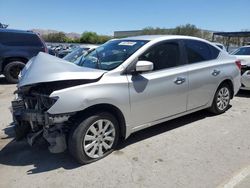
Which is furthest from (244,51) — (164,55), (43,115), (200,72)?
(43,115)

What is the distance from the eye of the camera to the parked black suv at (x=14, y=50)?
35.1 ft

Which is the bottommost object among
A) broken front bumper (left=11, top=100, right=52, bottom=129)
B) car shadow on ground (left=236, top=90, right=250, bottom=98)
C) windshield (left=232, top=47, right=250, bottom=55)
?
car shadow on ground (left=236, top=90, right=250, bottom=98)

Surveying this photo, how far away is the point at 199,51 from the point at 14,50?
25.6ft

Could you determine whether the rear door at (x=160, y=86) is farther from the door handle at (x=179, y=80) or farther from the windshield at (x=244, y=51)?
the windshield at (x=244, y=51)

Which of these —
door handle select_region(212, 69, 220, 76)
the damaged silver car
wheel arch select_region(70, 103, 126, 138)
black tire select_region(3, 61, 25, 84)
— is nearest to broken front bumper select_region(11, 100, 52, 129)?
the damaged silver car

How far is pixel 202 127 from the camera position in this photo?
210 inches

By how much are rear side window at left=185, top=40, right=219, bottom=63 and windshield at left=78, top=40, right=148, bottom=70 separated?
1.03 metres

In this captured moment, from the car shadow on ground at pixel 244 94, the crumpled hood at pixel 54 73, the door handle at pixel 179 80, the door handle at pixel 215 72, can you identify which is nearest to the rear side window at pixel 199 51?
the door handle at pixel 215 72

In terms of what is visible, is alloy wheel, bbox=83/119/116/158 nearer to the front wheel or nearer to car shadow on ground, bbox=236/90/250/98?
the front wheel

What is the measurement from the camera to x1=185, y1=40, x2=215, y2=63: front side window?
5195 millimetres

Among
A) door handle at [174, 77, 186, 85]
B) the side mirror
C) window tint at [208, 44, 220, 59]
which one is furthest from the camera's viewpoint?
window tint at [208, 44, 220, 59]

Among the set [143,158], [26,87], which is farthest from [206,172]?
[26,87]

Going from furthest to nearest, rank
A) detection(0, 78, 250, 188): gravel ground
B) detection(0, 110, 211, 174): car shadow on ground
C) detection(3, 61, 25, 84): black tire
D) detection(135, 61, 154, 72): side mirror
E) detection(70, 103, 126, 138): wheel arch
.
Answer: detection(3, 61, 25, 84): black tire
detection(135, 61, 154, 72): side mirror
detection(0, 110, 211, 174): car shadow on ground
detection(70, 103, 126, 138): wheel arch
detection(0, 78, 250, 188): gravel ground

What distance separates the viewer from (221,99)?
5992 mm
